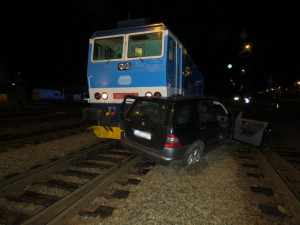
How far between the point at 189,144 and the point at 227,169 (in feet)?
4.69

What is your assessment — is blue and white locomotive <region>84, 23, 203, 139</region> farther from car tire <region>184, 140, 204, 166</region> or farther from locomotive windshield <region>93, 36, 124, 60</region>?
car tire <region>184, 140, 204, 166</region>

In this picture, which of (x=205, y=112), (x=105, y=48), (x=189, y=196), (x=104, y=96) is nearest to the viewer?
(x=189, y=196)

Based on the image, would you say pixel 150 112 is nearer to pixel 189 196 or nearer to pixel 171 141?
pixel 171 141

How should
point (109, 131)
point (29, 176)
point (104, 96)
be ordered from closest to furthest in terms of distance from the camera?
point (29, 176) → point (109, 131) → point (104, 96)

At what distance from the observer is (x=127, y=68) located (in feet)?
19.1

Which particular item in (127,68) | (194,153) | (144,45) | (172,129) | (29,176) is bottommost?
(29,176)

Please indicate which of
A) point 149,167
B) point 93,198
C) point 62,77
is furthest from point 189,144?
point 62,77

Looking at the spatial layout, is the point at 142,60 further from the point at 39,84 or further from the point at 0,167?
the point at 39,84

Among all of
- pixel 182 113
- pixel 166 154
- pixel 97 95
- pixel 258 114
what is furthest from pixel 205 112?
pixel 258 114

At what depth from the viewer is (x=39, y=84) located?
169 feet

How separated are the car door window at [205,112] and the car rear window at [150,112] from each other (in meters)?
0.91

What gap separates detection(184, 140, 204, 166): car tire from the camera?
4088 millimetres

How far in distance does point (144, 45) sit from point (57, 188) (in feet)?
15.2

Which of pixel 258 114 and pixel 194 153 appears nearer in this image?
pixel 194 153
